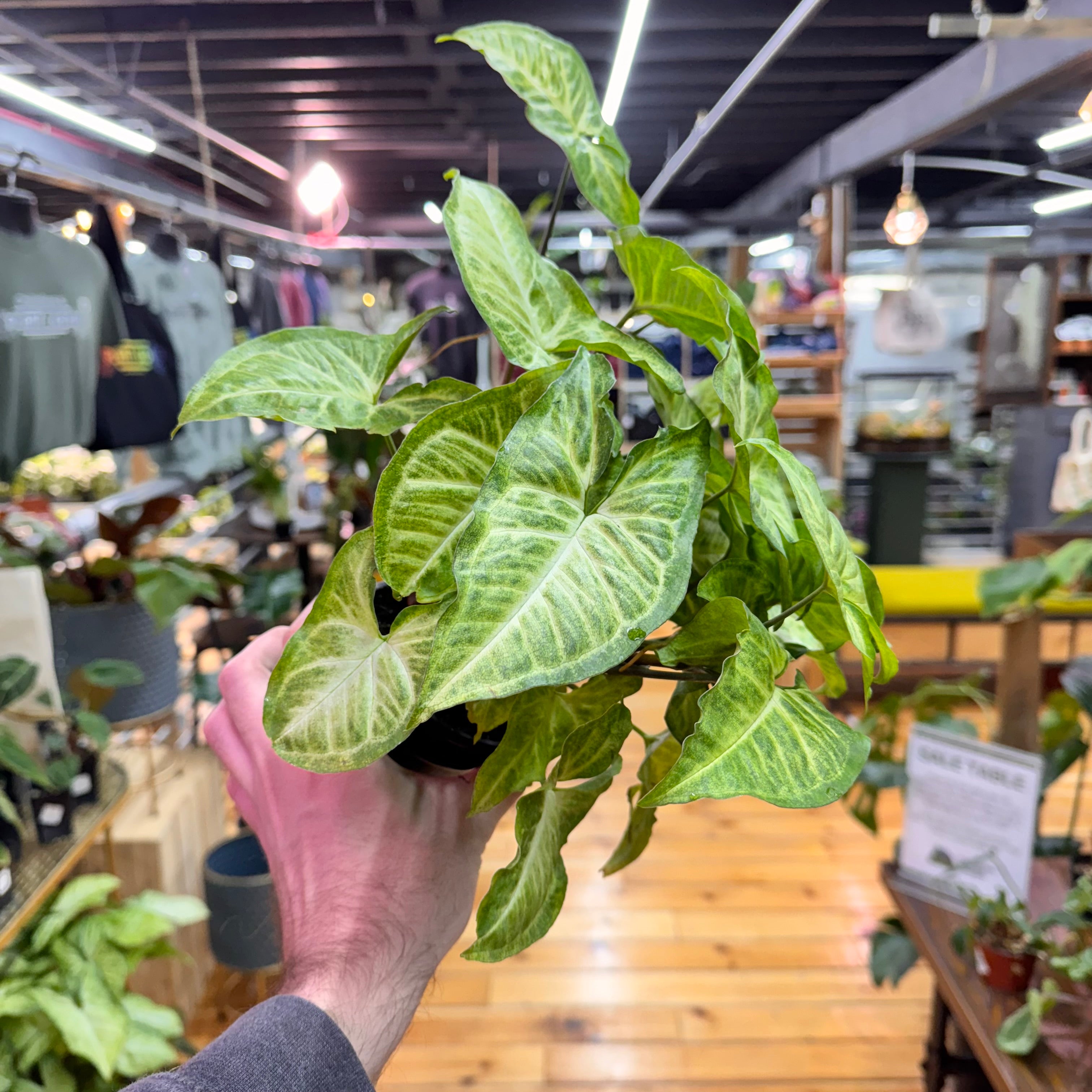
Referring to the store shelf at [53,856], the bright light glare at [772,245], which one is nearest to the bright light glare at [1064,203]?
the bright light glare at [772,245]

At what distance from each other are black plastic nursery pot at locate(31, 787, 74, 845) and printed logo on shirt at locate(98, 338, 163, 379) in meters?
1.25

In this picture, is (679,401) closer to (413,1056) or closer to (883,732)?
(883,732)

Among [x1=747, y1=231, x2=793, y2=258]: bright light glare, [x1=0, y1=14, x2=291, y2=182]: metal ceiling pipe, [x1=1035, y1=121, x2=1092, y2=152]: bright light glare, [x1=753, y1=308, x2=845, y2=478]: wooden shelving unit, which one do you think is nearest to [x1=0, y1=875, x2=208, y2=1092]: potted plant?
[x1=0, y1=14, x2=291, y2=182]: metal ceiling pipe

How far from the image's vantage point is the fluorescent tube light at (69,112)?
3113mm

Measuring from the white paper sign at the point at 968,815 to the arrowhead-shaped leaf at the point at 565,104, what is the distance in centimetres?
132

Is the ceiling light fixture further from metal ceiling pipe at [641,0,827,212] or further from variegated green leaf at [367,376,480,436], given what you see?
variegated green leaf at [367,376,480,436]

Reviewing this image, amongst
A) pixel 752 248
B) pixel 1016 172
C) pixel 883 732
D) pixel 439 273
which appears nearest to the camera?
pixel 883 732

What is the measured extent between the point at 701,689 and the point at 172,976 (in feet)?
7.10

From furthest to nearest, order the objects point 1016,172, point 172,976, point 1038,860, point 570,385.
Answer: point 1016,172 → point 172,976 → point 1038,860 → point 570,385

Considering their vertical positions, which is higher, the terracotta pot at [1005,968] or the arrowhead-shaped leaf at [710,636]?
the arrowhead-shaped leaf at [710,636]

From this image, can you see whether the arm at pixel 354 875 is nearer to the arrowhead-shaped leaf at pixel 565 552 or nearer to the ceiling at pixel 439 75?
the arrowhead-shaped leaf at pixel 565 552

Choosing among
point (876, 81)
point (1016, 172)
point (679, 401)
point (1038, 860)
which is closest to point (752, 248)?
point (1016, 172)

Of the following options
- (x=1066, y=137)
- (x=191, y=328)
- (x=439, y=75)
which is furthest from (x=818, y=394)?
(x=191, y=328)

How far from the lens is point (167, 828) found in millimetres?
2297
